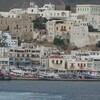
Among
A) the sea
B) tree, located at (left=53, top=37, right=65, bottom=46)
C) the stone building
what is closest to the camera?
the sea

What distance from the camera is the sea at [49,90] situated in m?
115

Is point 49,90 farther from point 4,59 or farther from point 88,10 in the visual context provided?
point 88,10

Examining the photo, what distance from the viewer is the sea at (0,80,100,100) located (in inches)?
4531

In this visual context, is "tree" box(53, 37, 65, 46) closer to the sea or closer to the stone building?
the stone building

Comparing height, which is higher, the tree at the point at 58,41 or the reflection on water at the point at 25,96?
the tree at the point at 58,41

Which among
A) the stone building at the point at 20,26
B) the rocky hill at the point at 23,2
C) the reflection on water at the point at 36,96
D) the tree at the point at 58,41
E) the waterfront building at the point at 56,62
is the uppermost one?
the rocky hill at the point at 23,2

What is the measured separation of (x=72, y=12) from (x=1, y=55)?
56.4 ft

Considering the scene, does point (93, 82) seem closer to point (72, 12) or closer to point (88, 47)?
point (88, 47)

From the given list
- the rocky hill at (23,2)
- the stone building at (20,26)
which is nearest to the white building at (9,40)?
the stone building at (20,26)

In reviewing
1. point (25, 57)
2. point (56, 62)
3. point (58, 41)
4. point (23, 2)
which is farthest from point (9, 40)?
point (23, 2)

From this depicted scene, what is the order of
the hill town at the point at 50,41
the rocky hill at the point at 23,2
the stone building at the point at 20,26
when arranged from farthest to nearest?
the rocky hill at the point at 23,2 → the stone building at the point at 20,26 → the hill town at the point at 50,41

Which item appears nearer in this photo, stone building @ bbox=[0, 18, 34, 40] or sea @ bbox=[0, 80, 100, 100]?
sea @ bbox=[0, 80, 100, 100]

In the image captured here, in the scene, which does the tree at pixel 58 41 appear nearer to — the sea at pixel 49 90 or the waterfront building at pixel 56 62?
the waterfront building at pixel 56 62

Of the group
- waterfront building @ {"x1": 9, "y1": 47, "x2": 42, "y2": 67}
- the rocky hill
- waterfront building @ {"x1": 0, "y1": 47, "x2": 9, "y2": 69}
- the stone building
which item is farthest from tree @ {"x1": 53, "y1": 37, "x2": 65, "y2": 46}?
the rocky hill
